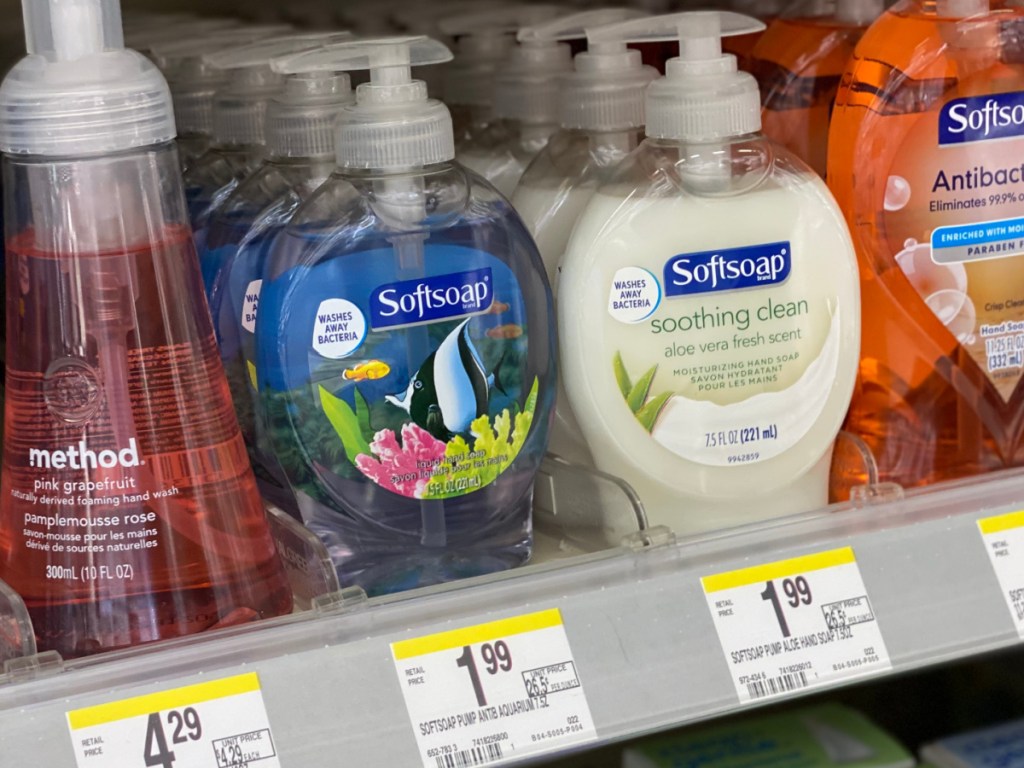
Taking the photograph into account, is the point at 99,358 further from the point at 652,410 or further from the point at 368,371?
the point at 652,410

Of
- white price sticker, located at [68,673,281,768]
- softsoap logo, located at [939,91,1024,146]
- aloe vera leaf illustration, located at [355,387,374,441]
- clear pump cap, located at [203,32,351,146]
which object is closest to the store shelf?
white price sticker, located at [68,673,281,768]

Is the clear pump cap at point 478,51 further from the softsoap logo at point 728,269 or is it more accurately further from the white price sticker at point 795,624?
the white price sticker at point 795,624

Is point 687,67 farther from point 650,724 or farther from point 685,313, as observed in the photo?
point 650,724

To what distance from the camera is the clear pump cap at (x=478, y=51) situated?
3.83ft

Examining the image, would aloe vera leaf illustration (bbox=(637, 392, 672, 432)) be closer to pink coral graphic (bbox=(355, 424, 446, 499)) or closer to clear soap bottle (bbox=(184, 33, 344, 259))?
pink coral graphic (bbox=(355, 424, 446, 499))

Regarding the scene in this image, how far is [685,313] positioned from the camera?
0.89 m

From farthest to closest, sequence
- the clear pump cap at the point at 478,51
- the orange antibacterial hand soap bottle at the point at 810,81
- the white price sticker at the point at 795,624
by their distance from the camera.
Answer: the clear pump cap at the point at 478,51 → the orange antibacterial hand soap bottle at the point at 810,81 → the white price sticker at the point at 795,624

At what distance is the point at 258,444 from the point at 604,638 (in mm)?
292

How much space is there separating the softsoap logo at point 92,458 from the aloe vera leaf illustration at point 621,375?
0.31 metres

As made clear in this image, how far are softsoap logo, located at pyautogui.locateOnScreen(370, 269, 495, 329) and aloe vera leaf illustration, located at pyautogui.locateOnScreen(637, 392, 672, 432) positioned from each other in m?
0.13

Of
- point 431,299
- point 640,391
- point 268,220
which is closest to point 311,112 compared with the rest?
point 268,220

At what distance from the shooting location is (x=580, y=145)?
997 mm

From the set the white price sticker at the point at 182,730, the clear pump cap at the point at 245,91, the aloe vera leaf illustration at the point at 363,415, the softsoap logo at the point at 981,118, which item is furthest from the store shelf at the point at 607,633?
the clear pump cap at the point at 245,91

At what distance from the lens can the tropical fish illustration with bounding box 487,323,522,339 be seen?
86 centimetres
